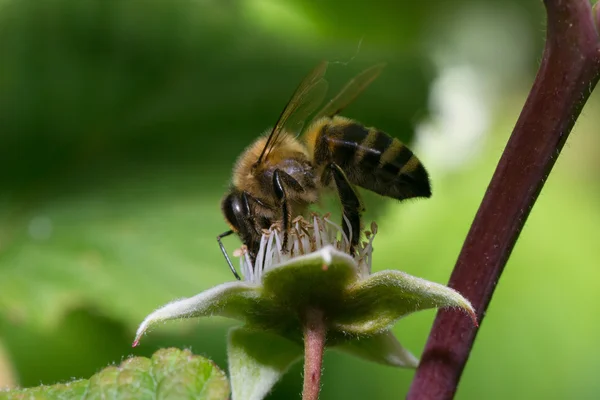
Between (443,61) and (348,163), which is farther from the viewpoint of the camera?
(443,61)

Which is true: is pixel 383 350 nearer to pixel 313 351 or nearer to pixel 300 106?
pixel 313 351

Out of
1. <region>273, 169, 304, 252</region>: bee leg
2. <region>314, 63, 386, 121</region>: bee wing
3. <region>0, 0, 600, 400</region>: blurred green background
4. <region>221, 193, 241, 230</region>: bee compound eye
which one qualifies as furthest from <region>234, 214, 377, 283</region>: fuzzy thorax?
<region>0, 0, 600, 400</region>: blurred green background

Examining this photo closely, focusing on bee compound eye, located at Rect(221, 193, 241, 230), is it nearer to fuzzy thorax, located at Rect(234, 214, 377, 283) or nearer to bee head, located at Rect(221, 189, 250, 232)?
bee head, located at Rect(221, 189, 250, 232)

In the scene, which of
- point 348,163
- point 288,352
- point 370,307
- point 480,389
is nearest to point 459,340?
point 370,307

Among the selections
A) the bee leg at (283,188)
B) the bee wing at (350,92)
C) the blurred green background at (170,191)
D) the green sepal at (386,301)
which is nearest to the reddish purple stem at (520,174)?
the green sepal at (386,301)

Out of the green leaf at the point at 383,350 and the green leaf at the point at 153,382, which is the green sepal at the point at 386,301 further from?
the green leaf at the point at 153,382

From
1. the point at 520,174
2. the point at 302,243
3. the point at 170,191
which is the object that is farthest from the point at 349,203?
the point at 170,191

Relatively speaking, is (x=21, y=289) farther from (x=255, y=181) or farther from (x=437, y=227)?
(x=437, y=227)
